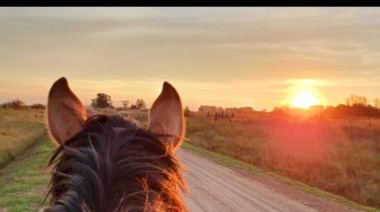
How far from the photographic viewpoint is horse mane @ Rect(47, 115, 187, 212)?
5.74 ft

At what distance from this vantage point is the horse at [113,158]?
1774 millimetres

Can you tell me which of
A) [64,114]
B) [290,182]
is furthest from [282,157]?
[64,114]

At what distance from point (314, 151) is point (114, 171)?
95.9ft

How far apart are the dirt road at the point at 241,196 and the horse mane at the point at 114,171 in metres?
10.9

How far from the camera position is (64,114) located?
2.33 m

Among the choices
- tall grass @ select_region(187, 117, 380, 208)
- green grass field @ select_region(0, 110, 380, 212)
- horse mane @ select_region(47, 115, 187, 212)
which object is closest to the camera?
horse mane @ select_region(47, 115, 187, 212)

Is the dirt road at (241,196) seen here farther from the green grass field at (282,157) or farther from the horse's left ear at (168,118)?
the horse's left ear at (168,118)

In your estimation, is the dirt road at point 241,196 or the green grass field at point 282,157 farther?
the green grass field at point 282,157

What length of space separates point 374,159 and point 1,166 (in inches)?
755

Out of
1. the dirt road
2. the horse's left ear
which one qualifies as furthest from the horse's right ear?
the dirt road

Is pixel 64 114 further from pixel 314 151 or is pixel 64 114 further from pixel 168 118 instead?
pixel 314 151

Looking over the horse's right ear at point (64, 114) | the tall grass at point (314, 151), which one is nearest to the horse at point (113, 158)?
the horse's right ear at point (64, 114)

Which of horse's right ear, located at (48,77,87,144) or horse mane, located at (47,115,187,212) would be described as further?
horse's right ear, located at (48,77,87,144)

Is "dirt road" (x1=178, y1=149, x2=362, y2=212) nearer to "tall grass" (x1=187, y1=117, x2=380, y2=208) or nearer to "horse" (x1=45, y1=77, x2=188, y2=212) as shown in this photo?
"tall grass" (x1=187, y1=117, x2=380, y2=208)
